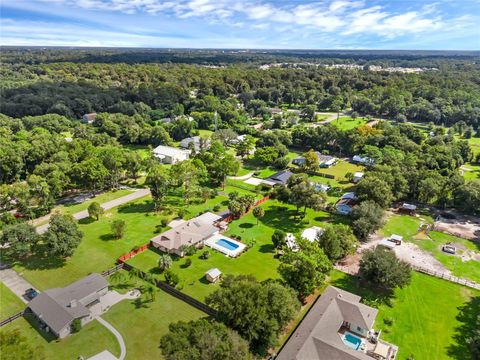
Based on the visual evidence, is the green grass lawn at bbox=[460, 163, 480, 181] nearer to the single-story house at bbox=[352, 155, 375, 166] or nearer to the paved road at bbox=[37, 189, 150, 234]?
the single-story house at bbox=[352, 155, 375, 166]

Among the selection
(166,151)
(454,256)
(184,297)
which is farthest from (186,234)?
(166,151)

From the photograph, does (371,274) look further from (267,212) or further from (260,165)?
(260,165)

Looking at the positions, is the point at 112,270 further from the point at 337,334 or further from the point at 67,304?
the point at 337,334

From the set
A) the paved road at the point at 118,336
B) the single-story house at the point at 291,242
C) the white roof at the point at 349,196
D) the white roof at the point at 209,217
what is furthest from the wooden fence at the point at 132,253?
the white roof at the point at 349,196

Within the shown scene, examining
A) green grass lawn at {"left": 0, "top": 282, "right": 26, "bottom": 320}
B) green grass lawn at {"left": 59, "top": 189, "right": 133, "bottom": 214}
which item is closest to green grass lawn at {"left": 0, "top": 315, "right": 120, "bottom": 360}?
green grass lawn at {"left": 0, "top": 282, "right": 26, "bottom": 320}

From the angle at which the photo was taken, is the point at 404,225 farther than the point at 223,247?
Yes

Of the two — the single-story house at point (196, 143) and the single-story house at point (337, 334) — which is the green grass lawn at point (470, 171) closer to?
the single-story house at point (337, 334)
